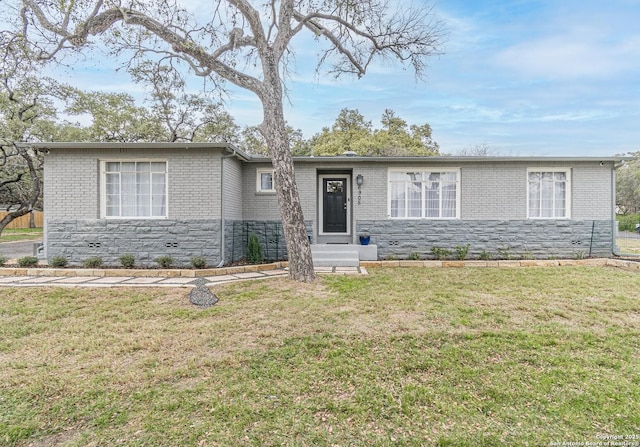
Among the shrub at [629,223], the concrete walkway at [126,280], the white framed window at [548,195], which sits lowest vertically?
the concrete walkway at [126,280]

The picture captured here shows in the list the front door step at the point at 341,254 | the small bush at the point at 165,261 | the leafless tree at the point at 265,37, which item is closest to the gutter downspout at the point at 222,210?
the small bush at the point at 165,261

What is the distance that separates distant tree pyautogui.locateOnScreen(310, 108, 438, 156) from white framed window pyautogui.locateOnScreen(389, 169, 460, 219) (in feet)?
37.3

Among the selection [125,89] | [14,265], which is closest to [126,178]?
[14,265]

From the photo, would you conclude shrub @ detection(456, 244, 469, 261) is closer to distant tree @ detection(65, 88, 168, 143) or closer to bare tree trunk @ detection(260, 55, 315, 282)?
bare tree trunk @ detection(260, 55, 315, 282)

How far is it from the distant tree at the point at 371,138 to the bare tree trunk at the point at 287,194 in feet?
47.9

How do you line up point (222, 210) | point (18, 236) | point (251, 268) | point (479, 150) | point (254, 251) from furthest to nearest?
point (479, 150) → point (18, 236) → point (254, 251) → point (222, 210) → point (251, 268)

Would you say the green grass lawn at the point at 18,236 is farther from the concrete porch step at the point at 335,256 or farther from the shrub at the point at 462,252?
the shrub at the point at 462,252

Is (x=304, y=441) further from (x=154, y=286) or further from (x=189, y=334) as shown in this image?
(x=154, y=286)

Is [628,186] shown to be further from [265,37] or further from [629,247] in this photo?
[265,37]

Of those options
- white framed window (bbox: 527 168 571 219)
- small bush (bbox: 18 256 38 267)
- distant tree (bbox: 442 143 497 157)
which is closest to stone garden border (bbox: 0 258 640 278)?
small bush (bbox: 18 256 38 267)

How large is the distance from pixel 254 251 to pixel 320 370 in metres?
6.14

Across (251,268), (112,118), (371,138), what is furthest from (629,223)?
(112,118)

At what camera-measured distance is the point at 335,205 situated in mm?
10258

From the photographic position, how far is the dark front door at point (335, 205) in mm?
10234
